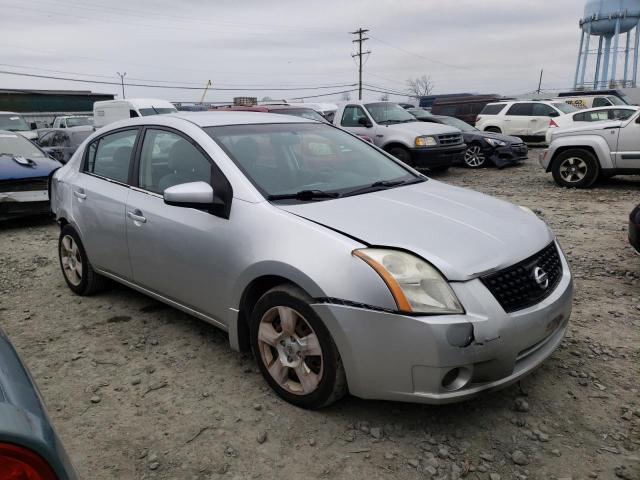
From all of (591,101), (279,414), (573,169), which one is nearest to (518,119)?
(591,101)

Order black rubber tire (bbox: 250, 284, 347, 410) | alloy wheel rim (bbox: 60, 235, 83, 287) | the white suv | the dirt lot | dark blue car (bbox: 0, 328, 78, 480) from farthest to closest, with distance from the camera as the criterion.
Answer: the white suv
alloy wheel rim (bbox: 60, 235, 83, 287)
black rubber tire (bbox: 250, 284, 347, 410)
the dirt lot
dark blue car (bbox: 0, 328, 78, 480)

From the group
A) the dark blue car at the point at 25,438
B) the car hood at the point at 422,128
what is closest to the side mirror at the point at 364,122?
the car hood at the point at 422,128

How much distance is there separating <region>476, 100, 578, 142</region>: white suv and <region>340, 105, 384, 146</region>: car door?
710 centimetres

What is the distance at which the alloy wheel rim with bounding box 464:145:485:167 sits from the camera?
42.1 ft

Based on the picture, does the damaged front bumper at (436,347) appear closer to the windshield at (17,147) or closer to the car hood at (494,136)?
the windshield at (17,147)

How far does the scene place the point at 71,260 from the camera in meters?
4.62

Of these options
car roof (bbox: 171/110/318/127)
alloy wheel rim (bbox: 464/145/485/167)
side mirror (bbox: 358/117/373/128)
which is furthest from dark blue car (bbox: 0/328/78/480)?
alloy wheel rim (bbox: 464/145/485/167)

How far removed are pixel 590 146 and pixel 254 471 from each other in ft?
29.0

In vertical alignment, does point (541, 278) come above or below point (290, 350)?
above

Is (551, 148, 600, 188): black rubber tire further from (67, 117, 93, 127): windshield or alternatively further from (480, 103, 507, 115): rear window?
(67, 117, 93, 127): windshield

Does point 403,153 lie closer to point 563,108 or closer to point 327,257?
point 327,257

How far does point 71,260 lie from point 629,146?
28.2 feet

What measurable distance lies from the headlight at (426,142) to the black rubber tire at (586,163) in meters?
2.52

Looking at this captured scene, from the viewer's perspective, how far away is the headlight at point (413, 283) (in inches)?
91.7
